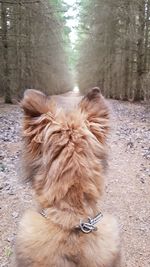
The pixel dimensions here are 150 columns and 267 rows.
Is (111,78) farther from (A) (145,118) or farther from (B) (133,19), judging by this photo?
(A) (145,118)

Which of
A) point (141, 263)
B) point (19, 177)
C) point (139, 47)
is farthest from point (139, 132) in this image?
point (139, 47)

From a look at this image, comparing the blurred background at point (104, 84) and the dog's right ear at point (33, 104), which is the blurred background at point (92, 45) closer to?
the blurred background at point (104, 84)

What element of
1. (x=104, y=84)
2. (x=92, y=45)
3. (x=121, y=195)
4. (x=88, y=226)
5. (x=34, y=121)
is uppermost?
(x=92, y=45)

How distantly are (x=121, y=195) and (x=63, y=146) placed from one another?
4.02 m

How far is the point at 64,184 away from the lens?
6.98 ft

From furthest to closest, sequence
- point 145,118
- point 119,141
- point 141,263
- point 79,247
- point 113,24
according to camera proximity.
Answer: point 113,24, point 145,118, point 119,141, point 141,263, point 79,247

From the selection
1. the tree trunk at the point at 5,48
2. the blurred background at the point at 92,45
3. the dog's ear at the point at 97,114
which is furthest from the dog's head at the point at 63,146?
the tree trunk at the point at 5,48

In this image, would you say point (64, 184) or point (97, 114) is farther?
point (97, 114)

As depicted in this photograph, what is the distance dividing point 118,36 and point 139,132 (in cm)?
1695

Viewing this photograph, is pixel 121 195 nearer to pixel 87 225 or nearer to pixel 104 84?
pixel 87 225

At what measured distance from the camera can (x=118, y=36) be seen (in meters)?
27.3

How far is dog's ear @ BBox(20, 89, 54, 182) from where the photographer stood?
2.18 m

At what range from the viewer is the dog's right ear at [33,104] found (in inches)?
85.1

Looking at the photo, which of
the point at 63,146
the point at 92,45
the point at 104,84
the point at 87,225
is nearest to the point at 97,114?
the point at 63,146
